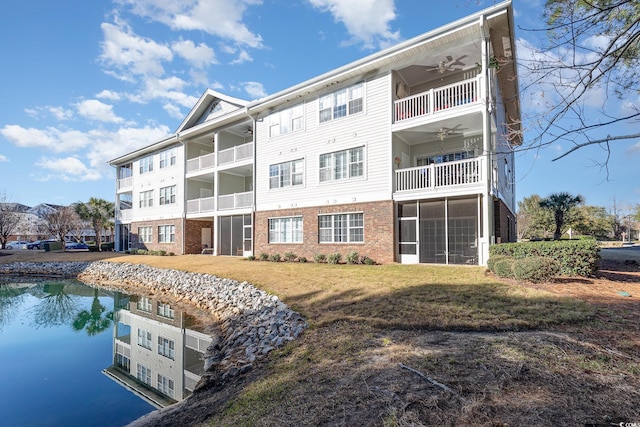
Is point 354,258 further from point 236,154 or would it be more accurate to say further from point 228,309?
point 236,154

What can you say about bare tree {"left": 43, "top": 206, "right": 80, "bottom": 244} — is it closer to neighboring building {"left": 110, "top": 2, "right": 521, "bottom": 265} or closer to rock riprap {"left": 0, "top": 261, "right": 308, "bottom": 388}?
rock riprap {"left": 0, "top": 261, "right": 308, "bottom": 388}

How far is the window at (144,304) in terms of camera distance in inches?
546

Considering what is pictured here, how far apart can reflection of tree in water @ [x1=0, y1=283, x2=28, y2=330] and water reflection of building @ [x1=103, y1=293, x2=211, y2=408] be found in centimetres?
463

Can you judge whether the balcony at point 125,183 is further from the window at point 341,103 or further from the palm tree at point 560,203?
the palm tree at point 560,203

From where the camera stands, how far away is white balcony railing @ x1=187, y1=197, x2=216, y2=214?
77.8 feet

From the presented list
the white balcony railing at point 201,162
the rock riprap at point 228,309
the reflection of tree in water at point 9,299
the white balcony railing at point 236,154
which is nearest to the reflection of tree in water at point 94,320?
the reflection of tree in water at point 9,299

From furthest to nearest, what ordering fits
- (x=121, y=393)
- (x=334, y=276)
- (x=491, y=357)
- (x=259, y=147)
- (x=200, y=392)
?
(x=259, y=147), (x=334, y=276), (x=121, y=393), (x=200, y=392), (x=491, y=357)

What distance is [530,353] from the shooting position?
4.87 m

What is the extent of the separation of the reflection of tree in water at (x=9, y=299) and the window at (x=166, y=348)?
7.28 meters

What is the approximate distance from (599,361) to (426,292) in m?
4.58

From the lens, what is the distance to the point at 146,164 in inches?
1166

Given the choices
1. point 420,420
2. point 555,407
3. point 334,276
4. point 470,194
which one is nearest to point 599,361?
point 555,407

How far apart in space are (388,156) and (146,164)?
24.0 m

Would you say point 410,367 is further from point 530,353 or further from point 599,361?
point 599,361
